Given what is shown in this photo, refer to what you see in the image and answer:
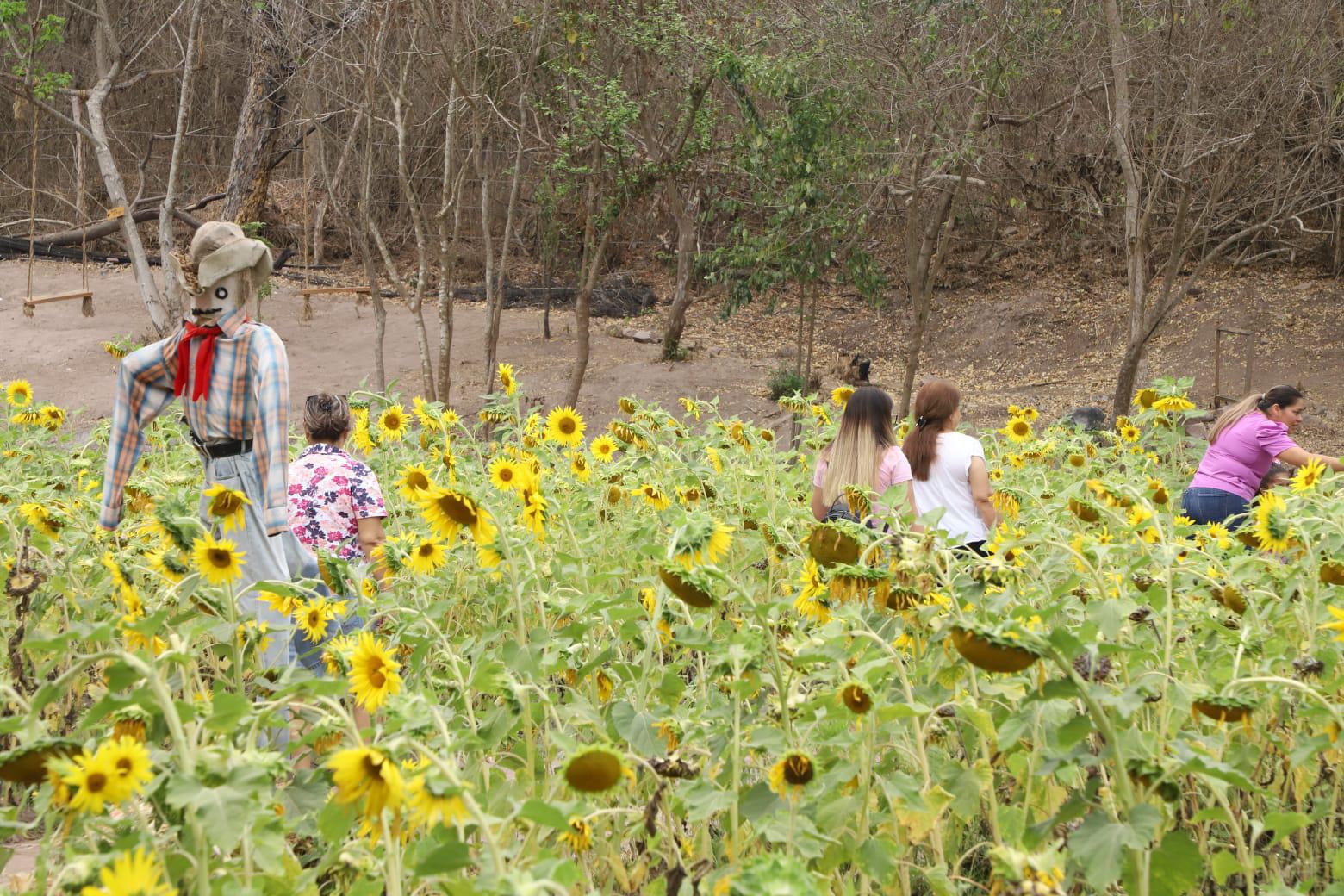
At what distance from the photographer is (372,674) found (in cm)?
175

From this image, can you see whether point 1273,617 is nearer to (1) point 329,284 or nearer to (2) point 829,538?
(2) point 829,538

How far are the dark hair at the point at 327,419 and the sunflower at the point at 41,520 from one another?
0.71 m

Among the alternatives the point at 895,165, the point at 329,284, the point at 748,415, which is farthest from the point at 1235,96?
the point at 329,284

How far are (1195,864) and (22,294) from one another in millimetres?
17605

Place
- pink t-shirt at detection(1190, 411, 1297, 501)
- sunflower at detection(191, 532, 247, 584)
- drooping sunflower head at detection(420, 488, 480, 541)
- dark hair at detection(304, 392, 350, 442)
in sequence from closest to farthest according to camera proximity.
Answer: sunflower at detection(191, 532, 247, 584)
drooping sunflower head at detection(420, 488, 480, 541)
dark hair at detection(304, 392, 350, 442)
pink t-shirt at detection(1190, 411, 1297, 501)

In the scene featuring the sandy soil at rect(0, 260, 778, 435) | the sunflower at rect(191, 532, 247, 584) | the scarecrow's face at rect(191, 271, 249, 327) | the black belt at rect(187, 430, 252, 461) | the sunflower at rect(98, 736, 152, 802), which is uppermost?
the scarecrow's face at rect(191, 271, 249, 327)

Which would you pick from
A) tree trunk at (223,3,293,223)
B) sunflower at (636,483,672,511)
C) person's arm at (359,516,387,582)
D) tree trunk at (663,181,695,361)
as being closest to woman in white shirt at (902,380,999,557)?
sunflower at (636,483,672,511)

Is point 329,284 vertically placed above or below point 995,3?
below

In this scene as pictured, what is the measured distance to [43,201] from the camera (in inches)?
858

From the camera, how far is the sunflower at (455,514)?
2.11 m

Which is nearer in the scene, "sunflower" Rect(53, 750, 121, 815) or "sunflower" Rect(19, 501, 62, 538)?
"sunflower" Rect(53, 750, 121, 815)

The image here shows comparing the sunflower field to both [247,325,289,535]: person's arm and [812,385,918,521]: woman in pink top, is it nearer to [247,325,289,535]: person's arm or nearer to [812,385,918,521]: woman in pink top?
[247,325,289,535]: person's arm

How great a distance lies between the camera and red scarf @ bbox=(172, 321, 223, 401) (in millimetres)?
2926

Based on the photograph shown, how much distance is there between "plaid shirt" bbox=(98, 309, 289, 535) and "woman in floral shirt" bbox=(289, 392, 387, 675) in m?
0.41
